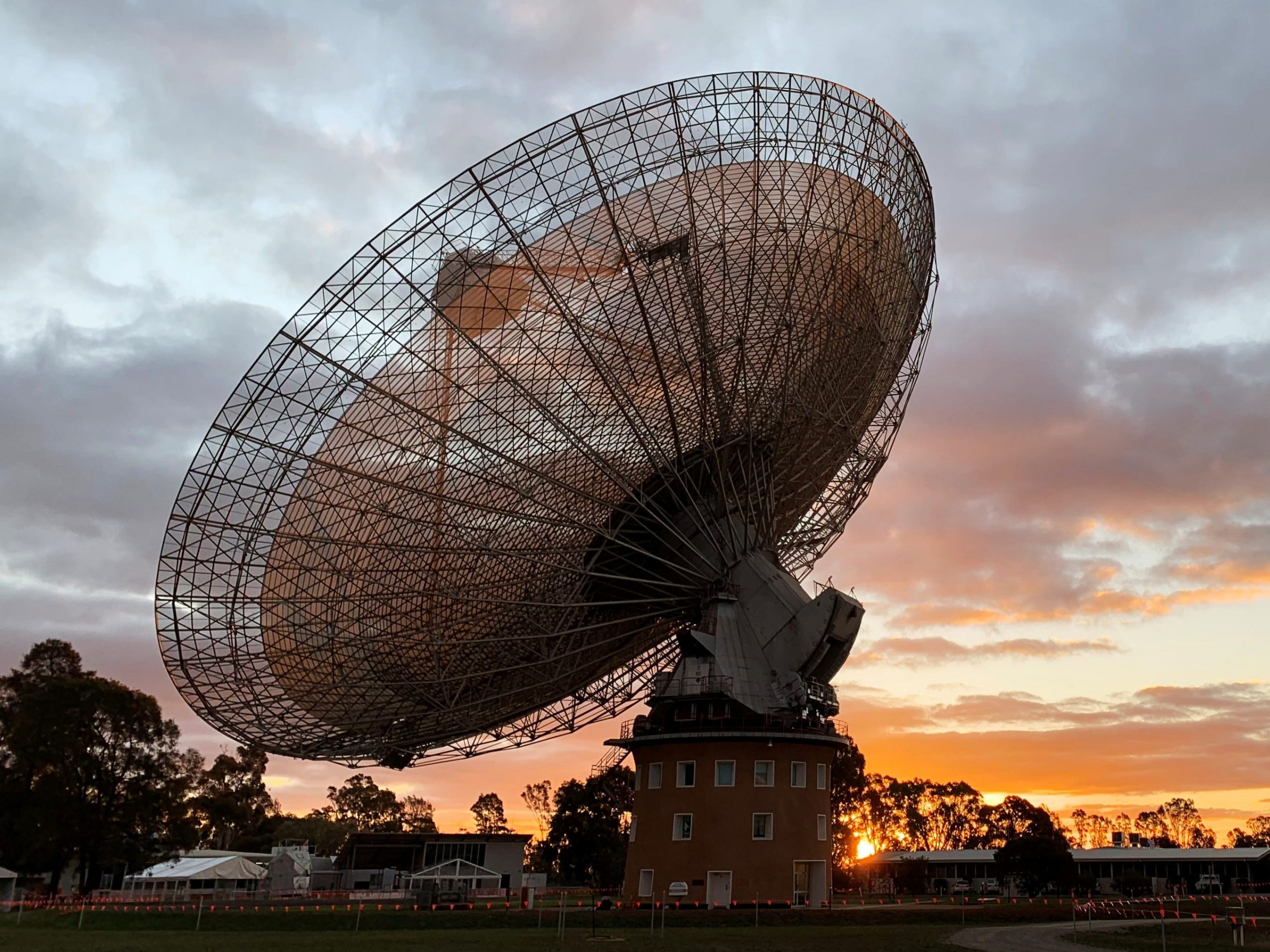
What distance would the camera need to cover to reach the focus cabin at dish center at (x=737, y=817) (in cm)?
4103

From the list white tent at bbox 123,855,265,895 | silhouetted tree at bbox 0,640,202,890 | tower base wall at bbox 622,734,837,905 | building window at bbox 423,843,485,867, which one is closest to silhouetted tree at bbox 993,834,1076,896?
building window at bbox 423,843,485,867

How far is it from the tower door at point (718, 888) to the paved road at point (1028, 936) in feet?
29.6

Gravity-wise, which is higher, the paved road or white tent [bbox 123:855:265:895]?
the paved road

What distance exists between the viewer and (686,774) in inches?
1686

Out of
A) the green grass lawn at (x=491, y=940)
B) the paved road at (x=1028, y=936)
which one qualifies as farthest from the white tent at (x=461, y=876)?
the paved road at (x=1028, y=936)

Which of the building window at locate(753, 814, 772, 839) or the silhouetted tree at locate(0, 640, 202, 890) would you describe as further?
the silhouetted tree at locate(0, 640, 202, 890)

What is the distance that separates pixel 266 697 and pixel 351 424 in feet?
33.6

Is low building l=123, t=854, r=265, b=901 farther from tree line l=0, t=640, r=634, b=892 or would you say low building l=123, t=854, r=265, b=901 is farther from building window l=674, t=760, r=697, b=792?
building window l=674, t=760, r=697, b=792

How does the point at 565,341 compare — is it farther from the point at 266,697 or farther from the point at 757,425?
the point at 266,697

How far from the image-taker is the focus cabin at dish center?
4103cm

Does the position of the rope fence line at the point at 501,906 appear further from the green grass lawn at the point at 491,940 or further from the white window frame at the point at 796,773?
the white window frame at the point at 796,773

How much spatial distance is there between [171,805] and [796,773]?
34.4m

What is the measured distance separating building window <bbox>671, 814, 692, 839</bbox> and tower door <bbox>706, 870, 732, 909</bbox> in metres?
1.70

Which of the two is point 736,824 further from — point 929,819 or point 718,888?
point 929,819
